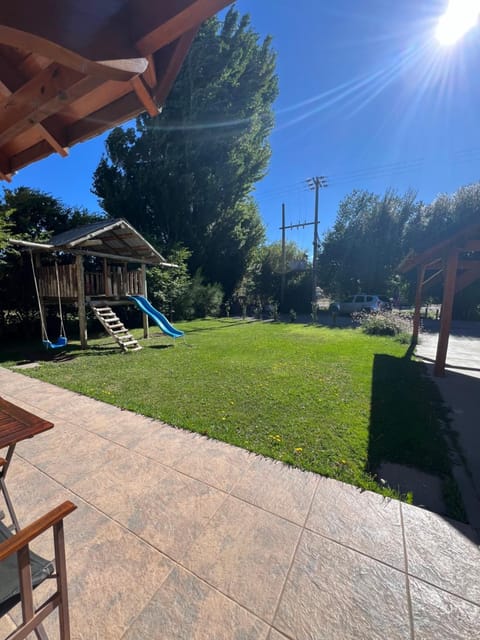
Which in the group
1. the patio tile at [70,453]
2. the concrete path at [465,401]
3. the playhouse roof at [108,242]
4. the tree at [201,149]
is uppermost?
the tree at [201,149]

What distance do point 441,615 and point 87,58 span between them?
2.97 meters

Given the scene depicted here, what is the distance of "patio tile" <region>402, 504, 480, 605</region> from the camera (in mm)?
1515

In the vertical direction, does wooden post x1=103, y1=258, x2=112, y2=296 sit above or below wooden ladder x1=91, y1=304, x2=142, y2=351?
above

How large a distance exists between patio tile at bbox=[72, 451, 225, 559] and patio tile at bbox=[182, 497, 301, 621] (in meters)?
0.11

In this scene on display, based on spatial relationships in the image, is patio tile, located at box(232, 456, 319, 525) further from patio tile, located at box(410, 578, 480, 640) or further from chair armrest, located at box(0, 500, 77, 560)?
chair armrest, located at box(0, 500, 77, 560)

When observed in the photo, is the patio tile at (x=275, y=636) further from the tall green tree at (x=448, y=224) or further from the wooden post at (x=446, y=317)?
the tall green tree at (x=448, y=224)

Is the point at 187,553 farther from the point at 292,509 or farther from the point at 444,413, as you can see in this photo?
the point at 444,413

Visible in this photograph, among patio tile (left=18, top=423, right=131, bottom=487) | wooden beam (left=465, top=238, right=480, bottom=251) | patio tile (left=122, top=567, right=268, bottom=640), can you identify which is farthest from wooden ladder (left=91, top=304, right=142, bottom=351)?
wooden beam (left=465, top=238, right=480, bottom=251)

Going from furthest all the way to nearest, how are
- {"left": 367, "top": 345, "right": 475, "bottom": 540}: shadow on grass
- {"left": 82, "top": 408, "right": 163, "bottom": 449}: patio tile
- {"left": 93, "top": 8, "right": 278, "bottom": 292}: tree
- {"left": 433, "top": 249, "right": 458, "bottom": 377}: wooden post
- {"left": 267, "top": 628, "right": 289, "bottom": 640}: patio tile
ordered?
{"left": 93, "top": 8, "right": 278, "bottom": 292}: tree → {"left": 433, "top": 249, "right": 458, "bottom": 377}: wooden post → {"left": 82, "top": 408, "right": 163, "bottom": 449}: patio tile → {"left": 367, "top": 345, "right": 475, "bottom": 540}: shadow on grass → {"left": 267, "top": 628, "right": 289, "bottom": 640}: patio tile

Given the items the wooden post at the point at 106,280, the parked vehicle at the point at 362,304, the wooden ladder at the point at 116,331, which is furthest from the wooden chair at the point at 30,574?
the parked vehicle at the point at 362,304

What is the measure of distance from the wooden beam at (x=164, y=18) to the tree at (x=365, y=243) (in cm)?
2087

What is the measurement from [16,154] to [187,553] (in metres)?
3.40

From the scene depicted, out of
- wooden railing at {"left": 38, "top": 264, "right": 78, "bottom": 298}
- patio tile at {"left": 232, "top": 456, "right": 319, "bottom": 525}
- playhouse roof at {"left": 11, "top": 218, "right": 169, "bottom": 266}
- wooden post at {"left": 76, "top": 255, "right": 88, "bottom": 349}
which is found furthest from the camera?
wooden railing at {"left": 38, "top": 264, "right": 78, "bottom": 298}

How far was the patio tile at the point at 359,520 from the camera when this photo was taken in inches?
67.9
